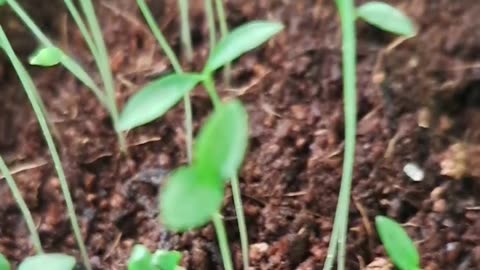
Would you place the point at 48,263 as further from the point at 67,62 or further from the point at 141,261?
the point at 67,62

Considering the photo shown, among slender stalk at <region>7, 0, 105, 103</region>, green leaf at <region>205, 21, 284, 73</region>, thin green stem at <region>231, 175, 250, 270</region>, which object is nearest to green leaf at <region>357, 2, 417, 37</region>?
green leaf at <region>205, 21, 284, 73</region>

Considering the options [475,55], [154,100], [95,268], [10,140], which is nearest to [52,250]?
[95,268]

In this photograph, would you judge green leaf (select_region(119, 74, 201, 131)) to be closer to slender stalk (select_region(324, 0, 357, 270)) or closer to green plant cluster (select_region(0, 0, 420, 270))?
green plant cluster (select_region(0, 0, 420, 270))

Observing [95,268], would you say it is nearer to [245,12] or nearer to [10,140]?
[10,140]

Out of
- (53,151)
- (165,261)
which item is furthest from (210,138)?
(53,151)

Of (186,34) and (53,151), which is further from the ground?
(186,34)

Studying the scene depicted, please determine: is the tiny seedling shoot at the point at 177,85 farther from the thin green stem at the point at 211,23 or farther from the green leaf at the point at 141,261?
the thin green stem at the point at 211,23

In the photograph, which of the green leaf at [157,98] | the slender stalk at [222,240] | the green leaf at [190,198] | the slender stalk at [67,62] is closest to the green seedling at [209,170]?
the green leaf at [190,198]
